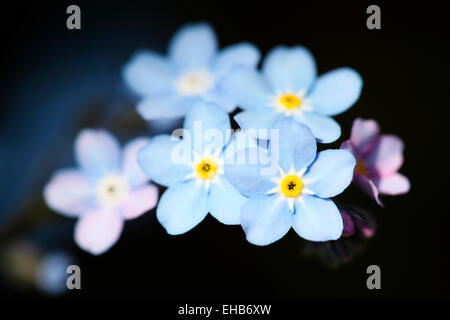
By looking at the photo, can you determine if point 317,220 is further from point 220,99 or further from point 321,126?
point 220,99

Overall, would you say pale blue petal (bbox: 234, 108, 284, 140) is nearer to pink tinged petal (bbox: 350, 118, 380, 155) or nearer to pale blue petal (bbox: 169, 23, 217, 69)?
pink tinged petal (bbox: 350, 118, 380, 155)

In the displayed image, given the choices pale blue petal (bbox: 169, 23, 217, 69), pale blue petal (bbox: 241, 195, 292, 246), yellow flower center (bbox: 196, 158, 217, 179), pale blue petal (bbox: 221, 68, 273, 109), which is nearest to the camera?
pale blue petal (bbox: 241, 195, 292, 246)

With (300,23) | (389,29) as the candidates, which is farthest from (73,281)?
(389,29)

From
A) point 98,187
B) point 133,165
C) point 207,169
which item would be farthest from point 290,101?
point 98,187

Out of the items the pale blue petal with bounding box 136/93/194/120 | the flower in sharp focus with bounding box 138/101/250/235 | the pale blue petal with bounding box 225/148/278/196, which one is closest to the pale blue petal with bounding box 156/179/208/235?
the flower in sharp focus with bounding box 138/101/250/235

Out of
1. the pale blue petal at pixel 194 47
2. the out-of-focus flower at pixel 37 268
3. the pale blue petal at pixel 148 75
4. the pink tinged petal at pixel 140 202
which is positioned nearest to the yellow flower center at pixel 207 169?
the pink tinged petal at pixel 140 202
